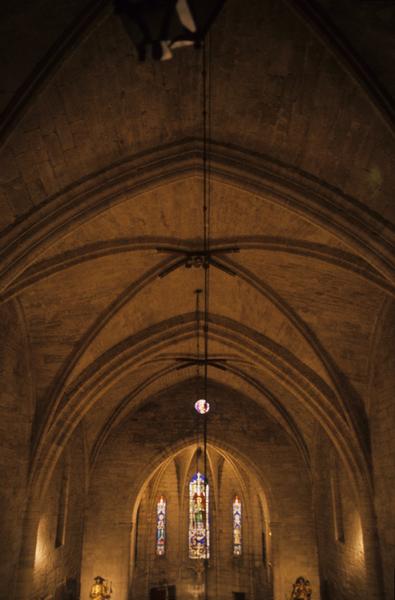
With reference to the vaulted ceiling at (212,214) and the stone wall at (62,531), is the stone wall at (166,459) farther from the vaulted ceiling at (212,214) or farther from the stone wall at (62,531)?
the vaulted ceiling at (212,214)

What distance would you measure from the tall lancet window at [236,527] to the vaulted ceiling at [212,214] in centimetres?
1316

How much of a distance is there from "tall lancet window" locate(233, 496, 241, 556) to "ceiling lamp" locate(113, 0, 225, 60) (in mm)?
24093

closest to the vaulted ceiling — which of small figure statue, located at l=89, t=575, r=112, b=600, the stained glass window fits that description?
small figure statue, located at l=89, t=575, r=112, b=600

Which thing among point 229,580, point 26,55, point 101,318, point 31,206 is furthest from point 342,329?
point 229,580

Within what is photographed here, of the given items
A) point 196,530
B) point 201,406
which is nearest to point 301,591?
point 201,406

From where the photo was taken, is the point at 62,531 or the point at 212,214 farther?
the point at 62,531

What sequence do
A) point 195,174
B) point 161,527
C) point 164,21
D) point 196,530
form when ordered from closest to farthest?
point 164,21 → point 195,174 → point 161,527 → point 196,530

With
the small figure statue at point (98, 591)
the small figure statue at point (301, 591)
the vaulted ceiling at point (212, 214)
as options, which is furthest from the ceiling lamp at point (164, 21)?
the small figure statue at point (98, 591)

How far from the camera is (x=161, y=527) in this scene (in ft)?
80.7

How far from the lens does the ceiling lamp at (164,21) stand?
3.84m

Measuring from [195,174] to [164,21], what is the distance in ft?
15.2

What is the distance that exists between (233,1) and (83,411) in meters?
10.4

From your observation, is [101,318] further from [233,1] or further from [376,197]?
[233,1]

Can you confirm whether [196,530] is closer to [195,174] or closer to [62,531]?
[62,531]
